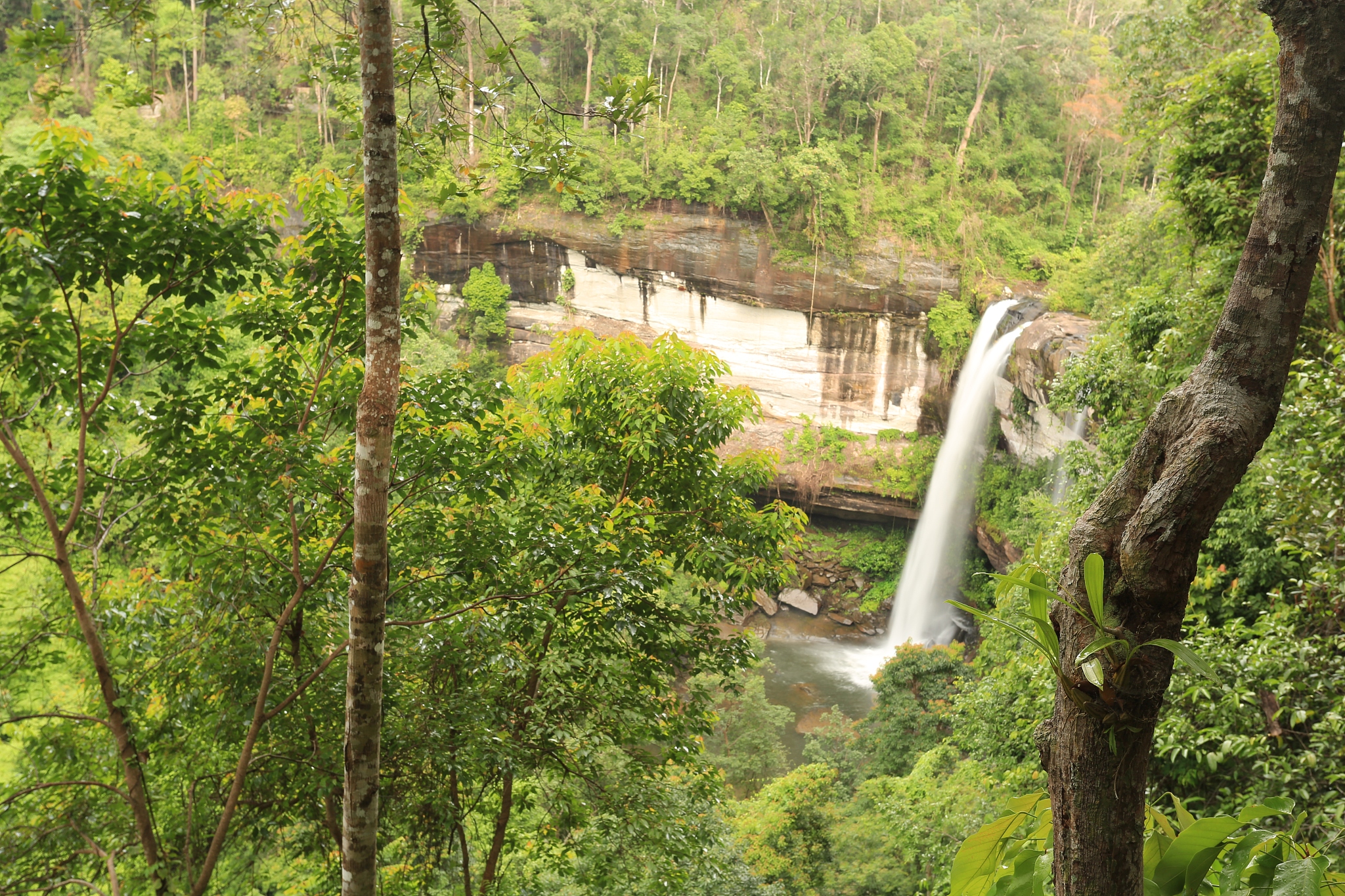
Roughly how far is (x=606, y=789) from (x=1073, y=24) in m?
27.7

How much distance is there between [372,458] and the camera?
7.06 ft

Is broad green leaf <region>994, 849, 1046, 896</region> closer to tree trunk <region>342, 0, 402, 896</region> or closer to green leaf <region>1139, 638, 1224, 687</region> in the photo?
green leaf <region>1139, 638, 1224, 687</region>

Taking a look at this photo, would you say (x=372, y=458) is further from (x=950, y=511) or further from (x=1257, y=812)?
(x=950, y=511)

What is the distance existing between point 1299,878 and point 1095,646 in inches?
12.5

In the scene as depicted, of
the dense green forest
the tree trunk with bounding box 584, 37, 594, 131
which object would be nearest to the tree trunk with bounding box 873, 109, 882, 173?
the tree trunk with bounding box 584, 37, 594, 131

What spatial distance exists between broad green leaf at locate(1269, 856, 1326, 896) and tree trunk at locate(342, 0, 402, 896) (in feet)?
6.22

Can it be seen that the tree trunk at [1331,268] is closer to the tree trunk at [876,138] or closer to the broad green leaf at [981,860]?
the broad green leaf at [981,860]

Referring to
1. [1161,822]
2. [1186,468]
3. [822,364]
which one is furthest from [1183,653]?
[822,364]

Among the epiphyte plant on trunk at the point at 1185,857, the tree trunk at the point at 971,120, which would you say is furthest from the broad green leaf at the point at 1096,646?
the tree trunk at the point at 971,120

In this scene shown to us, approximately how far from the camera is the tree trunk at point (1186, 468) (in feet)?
3.43

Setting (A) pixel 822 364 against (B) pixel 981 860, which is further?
(A) pixel 822 364

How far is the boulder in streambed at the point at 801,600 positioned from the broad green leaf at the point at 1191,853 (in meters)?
19.9

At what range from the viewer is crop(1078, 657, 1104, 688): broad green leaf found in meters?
0.96

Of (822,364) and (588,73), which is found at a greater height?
(588,73)
